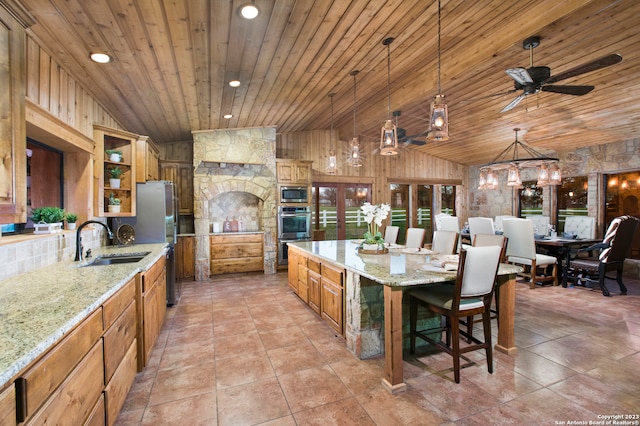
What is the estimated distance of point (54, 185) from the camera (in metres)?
2.98

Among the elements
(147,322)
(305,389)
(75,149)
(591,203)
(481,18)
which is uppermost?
(481,18)

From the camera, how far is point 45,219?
2.48 meters

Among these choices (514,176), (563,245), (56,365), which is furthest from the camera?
(514,176)

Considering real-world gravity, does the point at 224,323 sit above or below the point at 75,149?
below

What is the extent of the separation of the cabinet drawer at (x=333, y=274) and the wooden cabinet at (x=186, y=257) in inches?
133

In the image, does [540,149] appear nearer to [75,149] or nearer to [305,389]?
[305,389]

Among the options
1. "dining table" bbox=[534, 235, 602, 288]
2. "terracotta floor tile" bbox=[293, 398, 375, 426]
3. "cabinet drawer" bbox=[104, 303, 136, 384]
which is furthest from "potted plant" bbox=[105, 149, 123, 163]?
"dining table" bbox=[534, 235, 602, 288]

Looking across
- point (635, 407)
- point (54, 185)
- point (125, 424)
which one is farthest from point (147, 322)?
point (635, 407)

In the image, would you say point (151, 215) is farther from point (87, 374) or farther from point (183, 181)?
point (87, 374)

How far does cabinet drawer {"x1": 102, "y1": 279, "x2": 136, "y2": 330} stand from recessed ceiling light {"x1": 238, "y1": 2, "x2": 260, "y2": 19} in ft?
6.65

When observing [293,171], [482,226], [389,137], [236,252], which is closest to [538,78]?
[389,137]

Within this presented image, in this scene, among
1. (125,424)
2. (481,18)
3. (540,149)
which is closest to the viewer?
(125,424)

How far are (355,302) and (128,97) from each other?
3285mm

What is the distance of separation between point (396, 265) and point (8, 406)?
239cm
